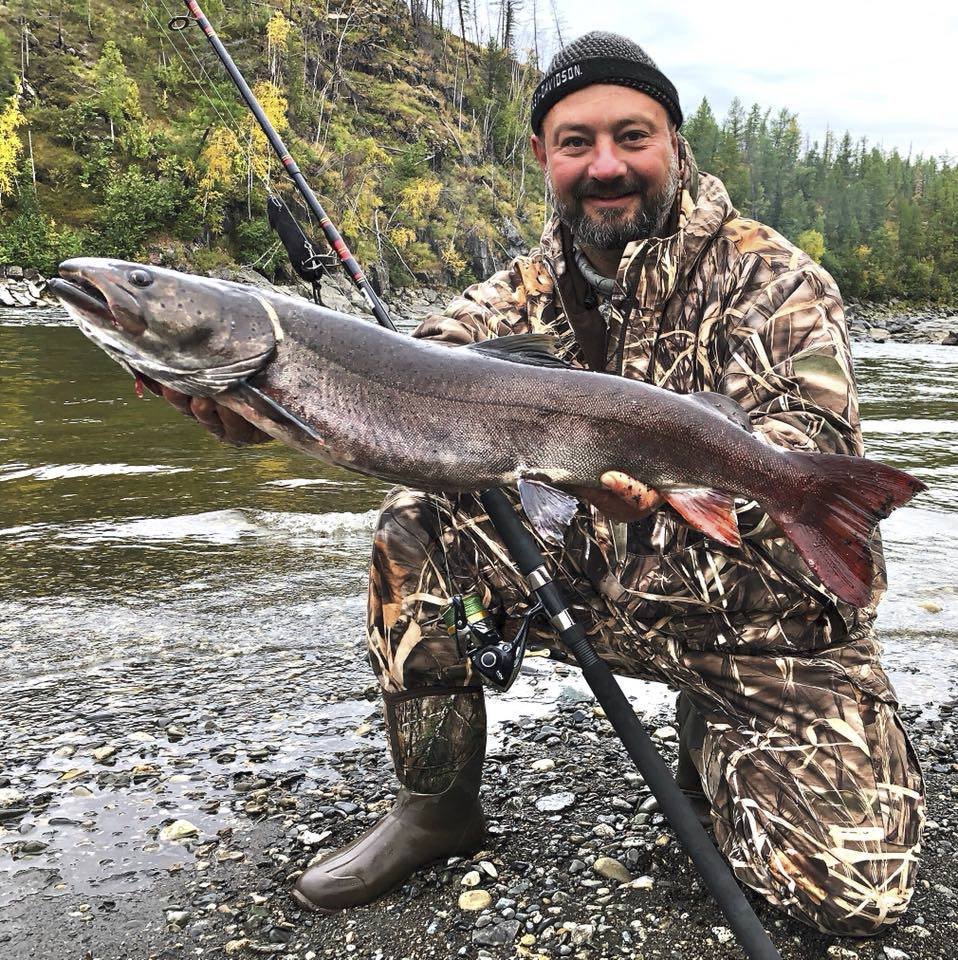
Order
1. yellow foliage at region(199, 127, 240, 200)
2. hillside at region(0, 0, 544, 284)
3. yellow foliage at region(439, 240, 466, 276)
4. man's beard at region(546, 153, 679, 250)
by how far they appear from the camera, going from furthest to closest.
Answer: yellow foliage at region(439, 240, 466, 276), yellow foliage at region(199, 127, 240, 200), hillside at region(0, 0, 544, 284), man's beard at region(546, 153, 679, 250)

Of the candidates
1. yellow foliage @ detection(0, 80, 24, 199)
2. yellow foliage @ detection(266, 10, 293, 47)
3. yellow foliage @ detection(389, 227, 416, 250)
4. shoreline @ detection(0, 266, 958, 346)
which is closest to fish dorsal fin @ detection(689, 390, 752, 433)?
shoreline @ detection(0, 266, 958, 346)

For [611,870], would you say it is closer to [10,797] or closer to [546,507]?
[546,507]

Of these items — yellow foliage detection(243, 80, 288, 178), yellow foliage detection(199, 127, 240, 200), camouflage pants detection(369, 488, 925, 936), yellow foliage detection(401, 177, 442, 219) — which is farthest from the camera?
yellow foliage detection(401, 177, 442, 219)

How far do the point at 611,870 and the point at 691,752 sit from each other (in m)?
0.58

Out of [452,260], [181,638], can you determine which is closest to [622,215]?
[181,638]

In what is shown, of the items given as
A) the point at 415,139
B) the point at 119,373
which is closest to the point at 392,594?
the point at 119,373

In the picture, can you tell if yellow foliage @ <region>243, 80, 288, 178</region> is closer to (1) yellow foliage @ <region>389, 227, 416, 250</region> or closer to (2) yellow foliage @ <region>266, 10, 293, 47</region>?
(2) yellow foliage @ <region>266, 10, 293, 47</region>

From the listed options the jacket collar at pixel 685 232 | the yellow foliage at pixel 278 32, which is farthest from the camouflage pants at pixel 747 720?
the yellow foliage at pixel 278 32

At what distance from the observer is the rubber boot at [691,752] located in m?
3.19

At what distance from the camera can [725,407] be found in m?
2.53

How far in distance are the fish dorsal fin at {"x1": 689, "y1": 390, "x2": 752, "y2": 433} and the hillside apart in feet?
143

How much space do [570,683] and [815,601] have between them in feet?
5.95

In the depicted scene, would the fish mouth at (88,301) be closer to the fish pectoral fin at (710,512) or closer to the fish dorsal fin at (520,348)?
the fish dorsal fin at (520,348)

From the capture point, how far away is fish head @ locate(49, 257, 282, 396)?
2271 millimetres
